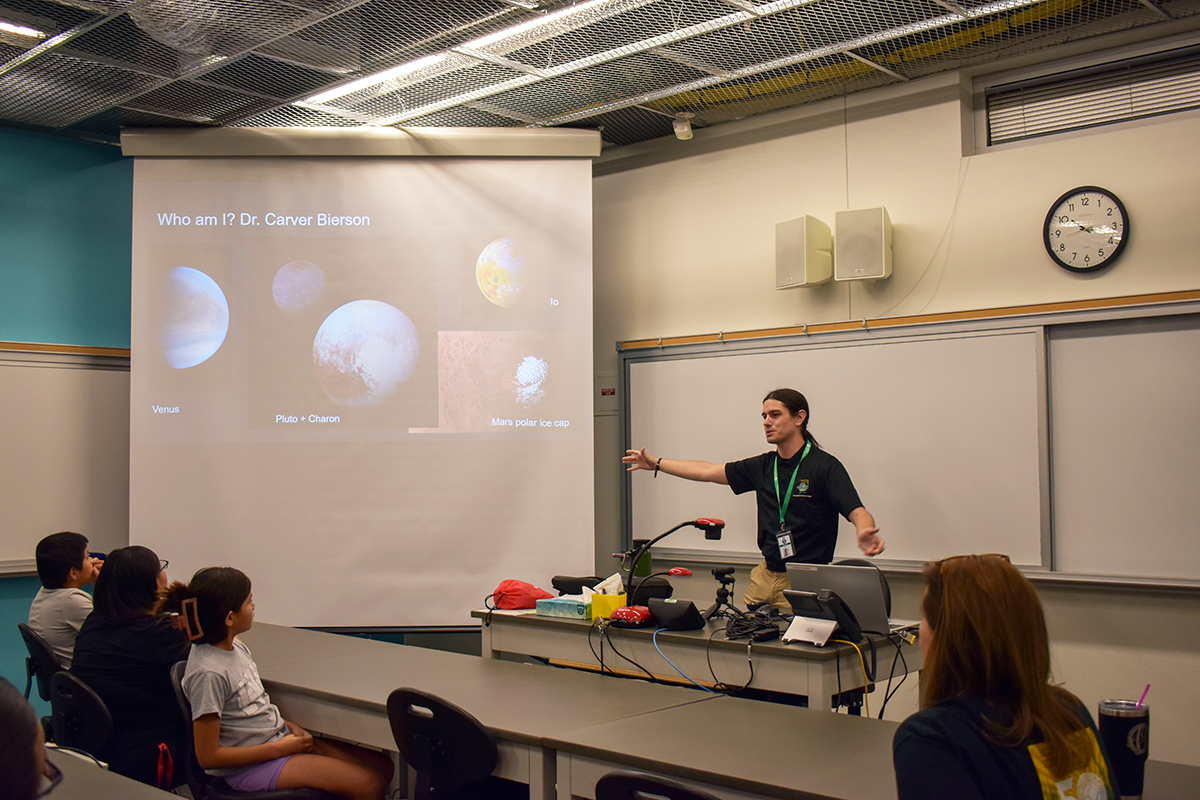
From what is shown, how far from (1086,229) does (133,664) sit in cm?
401

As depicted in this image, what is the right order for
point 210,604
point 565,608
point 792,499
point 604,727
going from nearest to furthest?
point 604,727
point 210,604
point 565,608
point 792,499

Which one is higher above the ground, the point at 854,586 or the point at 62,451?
the point at 62,451

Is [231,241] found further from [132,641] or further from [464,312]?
[132,641]

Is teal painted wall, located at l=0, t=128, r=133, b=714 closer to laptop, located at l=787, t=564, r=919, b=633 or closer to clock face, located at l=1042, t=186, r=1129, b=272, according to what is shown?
laptop, located at l=787, t=564, r=919, b=633

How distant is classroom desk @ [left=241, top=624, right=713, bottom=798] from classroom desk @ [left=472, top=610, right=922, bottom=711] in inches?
9.7

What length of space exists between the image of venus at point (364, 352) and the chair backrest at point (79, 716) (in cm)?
236

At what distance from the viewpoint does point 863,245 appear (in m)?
4.49

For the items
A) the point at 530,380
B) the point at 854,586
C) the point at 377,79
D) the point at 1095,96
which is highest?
the point at 377,79

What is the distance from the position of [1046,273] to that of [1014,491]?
978 millimetres

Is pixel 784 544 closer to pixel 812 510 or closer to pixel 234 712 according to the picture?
pixel 812 510

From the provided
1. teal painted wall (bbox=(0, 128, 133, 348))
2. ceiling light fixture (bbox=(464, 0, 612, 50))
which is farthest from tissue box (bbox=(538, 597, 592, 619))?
teal painted wall (bbox=(0, 128, 133, 348))

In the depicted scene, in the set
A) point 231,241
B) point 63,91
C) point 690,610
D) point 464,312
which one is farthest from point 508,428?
point 63,91

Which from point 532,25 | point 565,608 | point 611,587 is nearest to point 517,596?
point 565,608

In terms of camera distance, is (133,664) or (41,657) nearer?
(133,664)
